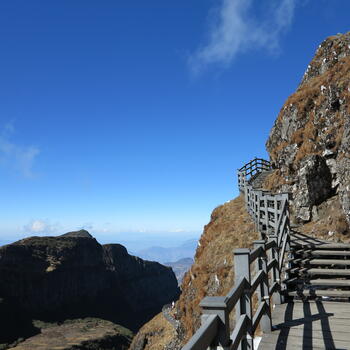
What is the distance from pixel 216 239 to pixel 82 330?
155467mm

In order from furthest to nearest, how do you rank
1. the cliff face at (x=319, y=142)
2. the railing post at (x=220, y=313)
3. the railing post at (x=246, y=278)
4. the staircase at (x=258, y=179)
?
the staircase at (x=258, y=179), the cliff face at (x=319, y=142), the railing post at (x=246, y=278), the railing post at (x=220, y=313)

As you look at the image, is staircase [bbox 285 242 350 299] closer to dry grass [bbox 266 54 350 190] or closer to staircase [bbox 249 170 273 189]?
dry grass [bbox 266 54 350 190]

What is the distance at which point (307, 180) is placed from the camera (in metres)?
21.2

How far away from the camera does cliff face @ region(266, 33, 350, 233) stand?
20.2 metres

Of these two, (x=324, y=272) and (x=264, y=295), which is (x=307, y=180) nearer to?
(x=324, y=272)

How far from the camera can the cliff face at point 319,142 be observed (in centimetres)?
2020

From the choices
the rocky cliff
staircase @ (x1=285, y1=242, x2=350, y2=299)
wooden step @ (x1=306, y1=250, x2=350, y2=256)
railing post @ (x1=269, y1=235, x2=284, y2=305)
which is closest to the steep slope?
the rocky cliff

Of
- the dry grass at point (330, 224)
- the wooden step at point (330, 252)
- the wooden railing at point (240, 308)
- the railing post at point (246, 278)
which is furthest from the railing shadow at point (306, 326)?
the dry grass at point (330, 224)

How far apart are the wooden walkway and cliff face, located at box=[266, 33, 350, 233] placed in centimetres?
1047

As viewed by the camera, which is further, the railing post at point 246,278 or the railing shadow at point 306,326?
the railing shadow at point 306,326

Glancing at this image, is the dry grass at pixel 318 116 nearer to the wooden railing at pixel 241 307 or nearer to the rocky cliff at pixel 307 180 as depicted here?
the rocky cliff at pixel 307 180

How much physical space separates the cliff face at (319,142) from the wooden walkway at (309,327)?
10.5m

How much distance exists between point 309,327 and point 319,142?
1884cm

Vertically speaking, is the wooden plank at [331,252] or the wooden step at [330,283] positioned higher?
the wooden plank at [331,252]
